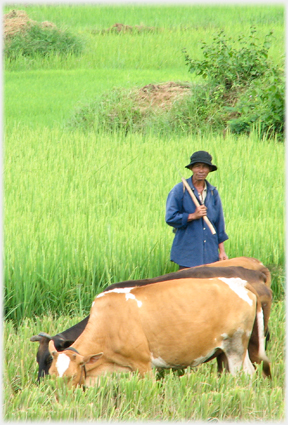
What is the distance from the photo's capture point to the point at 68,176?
7.50 meters

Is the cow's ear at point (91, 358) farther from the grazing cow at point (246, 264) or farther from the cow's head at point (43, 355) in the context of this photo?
the grazing cow at point (246, 264)

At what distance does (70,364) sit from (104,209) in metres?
2.99

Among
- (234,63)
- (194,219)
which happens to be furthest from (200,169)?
(234,63)

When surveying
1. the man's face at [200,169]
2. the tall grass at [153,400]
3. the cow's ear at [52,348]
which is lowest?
the tall grass at [153,400]

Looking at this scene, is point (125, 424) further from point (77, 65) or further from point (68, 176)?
point (77, 65)

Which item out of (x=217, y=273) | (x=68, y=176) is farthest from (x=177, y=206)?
(x=68, y=176)

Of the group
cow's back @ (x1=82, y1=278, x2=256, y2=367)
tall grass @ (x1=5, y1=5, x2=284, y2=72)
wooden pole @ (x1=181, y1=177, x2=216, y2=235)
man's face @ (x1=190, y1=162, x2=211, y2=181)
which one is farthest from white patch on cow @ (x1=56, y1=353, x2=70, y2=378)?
tall grass @ (x1=5, y1=5, x2=284, y2=72)

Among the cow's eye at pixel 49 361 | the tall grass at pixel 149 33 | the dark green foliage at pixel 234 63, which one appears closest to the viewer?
the cow's eye at pixel 49 361

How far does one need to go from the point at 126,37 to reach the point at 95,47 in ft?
3.76

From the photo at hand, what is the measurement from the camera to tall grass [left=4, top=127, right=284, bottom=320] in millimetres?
5117

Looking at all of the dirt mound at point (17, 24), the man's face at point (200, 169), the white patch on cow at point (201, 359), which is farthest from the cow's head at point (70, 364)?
the dirt mound at point (17, 24)

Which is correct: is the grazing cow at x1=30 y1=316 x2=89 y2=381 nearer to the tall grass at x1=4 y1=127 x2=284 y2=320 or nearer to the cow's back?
the cow's back

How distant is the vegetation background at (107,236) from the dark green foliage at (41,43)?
5.30 meters

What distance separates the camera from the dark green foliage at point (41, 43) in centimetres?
1755
